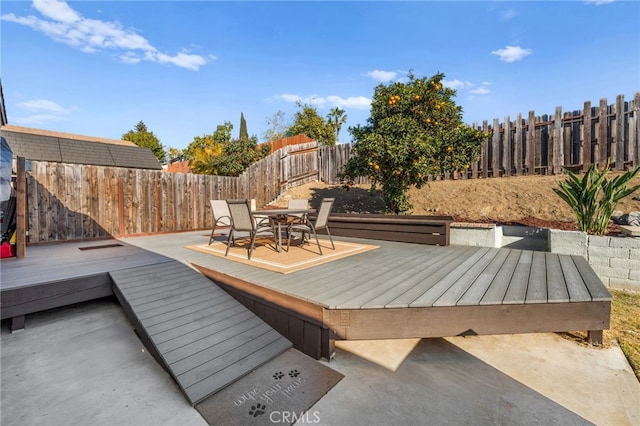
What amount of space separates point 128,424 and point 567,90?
36.5 ft

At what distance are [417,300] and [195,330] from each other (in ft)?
6.82

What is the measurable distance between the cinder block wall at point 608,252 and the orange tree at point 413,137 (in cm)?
232

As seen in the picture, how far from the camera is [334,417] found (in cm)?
179

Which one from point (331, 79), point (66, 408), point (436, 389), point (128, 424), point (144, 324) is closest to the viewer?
point (128, 424)

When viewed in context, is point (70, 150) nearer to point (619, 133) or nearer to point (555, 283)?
point (555, 283)

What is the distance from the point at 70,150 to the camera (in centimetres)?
1543

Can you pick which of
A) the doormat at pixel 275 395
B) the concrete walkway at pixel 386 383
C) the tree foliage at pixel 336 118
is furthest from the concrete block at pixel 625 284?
the tree foliage at pixel 336 118

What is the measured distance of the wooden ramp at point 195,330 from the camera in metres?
2.13

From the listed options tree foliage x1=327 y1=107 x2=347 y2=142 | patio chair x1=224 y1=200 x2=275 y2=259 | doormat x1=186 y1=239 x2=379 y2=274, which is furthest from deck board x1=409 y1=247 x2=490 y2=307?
tree foliage x1=327 y1=107 x2=347 y2=142

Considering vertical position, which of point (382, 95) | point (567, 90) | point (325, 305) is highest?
point (567, 90)

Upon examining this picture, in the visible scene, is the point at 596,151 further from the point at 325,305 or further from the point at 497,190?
the point at 325,305

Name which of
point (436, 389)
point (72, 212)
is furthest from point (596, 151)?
point (72, 212)

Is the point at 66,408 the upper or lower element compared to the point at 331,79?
lower

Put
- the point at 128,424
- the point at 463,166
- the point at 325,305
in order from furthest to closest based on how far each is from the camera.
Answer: the point at 463,166 < the point at 325,305 < the point at 128,424
